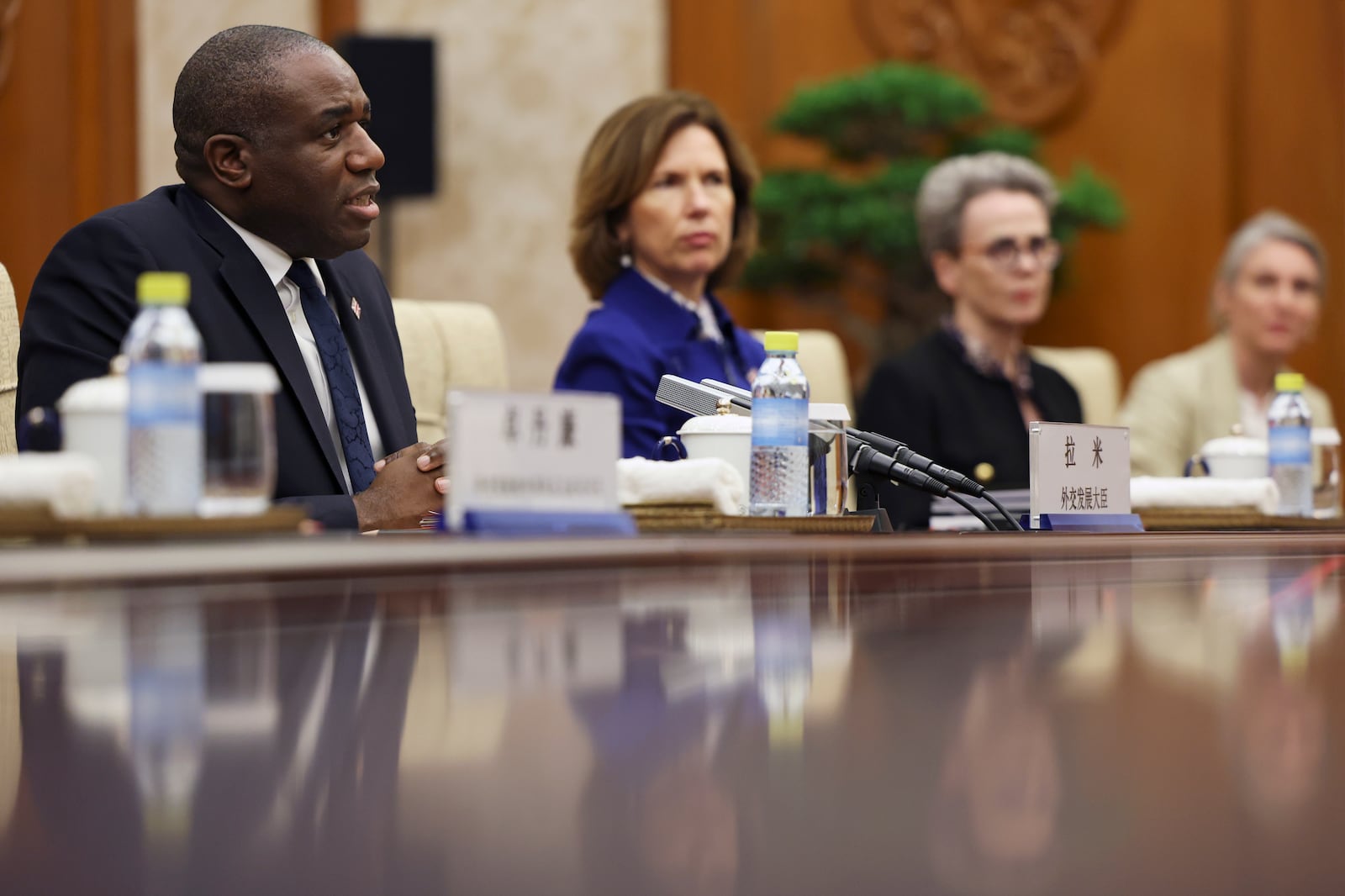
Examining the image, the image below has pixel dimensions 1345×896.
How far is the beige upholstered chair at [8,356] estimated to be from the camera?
187cm

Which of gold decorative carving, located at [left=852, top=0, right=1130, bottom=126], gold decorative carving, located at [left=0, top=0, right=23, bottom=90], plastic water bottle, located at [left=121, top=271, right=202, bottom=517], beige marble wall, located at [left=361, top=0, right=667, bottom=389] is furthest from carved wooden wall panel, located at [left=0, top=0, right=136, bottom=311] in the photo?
plastic water bottle, located at [left=121, top=271, right=202, bottom=517]

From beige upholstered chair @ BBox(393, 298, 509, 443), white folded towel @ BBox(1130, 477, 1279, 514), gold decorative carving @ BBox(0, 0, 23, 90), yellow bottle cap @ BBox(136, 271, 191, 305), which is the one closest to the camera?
yellow bottle cap @ BBox(136, 271, 191, 305)

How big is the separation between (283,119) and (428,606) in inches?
42.6

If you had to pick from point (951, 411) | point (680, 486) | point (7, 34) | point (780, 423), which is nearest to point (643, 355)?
point (951, 411)

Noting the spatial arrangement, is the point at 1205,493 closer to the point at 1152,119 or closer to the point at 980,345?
the point at 980,345

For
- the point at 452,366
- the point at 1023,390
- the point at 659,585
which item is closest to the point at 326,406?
the point at 452,366

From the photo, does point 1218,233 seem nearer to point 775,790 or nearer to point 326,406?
point 326,406

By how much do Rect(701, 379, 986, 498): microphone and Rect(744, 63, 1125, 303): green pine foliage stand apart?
2.49 m

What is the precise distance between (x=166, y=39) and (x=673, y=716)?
4192 millimetres

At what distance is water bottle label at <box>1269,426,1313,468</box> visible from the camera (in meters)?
2.03

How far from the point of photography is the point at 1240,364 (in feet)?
10.9

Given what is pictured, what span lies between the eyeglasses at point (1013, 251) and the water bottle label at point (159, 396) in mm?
2364

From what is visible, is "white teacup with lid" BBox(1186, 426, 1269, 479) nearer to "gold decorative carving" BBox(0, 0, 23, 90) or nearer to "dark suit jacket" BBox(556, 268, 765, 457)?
"dark suit jacket" BBox(556, 268, 765, 457)

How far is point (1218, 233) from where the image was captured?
4625 millimetres
